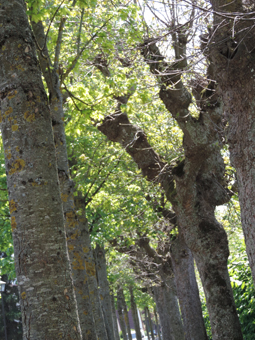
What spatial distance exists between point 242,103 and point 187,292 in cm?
887

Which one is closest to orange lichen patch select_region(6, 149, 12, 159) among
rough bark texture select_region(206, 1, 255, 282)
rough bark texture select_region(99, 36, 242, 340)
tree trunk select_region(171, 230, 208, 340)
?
rough bark texture select_region(206, 1, 255, 282)

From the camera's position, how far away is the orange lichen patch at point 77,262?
23.9 ft

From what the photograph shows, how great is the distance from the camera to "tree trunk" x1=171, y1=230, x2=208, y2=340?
12211 millimetres

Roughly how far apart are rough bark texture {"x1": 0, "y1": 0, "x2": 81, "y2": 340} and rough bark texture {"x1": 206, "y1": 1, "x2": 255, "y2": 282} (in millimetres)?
2649

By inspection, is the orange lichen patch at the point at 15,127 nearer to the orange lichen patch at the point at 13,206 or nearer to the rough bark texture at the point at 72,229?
the orange lichen patch at the point at 13,206

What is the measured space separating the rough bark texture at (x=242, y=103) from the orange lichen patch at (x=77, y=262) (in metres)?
3.22

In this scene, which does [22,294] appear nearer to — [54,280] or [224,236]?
[54,280]

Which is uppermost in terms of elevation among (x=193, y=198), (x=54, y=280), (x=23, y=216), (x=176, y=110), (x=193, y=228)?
(x=176, y=110)

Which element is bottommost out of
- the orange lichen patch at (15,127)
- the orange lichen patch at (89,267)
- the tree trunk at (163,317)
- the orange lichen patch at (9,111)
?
the tree trunk at (163,317)

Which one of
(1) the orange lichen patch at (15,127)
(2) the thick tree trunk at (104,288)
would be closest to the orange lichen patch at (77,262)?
(1) the orange lichen patch at (15,127)

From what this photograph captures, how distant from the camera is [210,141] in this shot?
30.5 ft

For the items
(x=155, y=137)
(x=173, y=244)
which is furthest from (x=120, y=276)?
(x=155, y=137)

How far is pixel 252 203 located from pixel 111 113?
5870 mm

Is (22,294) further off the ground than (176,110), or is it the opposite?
(176,110)
